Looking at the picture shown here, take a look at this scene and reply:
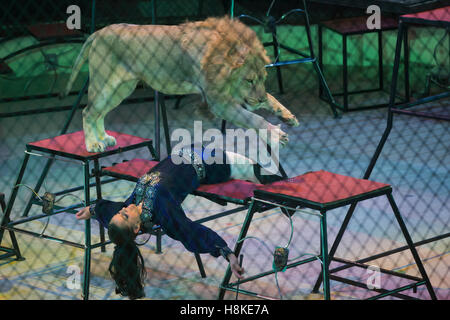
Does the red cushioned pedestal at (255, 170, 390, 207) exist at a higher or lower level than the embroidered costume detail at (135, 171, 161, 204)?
higher

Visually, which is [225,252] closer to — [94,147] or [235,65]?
[235,65]

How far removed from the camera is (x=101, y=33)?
10.6ft

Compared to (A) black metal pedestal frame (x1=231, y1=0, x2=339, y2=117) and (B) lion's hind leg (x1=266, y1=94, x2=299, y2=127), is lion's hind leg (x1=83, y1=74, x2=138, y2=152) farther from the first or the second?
(A) black metal pedestal frame (x1=231, y1=0, x2=339, y2=117)

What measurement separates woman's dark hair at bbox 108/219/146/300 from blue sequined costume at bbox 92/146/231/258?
0.15 meters

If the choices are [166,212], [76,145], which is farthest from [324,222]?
[76,145]

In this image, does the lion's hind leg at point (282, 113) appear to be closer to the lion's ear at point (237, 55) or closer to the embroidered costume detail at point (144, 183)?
the lion's ear at point (237, 55)

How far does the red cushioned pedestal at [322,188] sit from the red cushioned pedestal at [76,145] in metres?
0.78

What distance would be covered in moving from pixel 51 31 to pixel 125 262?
3378 mm

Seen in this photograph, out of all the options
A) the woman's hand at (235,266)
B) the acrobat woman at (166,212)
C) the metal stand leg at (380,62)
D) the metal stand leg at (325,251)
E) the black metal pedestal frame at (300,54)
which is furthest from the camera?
the metal stand leg at (380,62)

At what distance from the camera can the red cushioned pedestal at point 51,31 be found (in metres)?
5.70

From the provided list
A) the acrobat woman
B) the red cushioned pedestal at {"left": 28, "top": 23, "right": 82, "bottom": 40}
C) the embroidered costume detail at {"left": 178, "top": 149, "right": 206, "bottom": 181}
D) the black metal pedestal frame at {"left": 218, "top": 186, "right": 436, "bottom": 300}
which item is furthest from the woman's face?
the red cushioned pedestal at {"left": 28, "top": 23, "right": 82, "bottom": 40}

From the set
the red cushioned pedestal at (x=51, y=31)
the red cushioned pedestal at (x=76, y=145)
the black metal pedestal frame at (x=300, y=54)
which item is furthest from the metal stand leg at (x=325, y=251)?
the red cushioned pedestal at (x=51, y=31)

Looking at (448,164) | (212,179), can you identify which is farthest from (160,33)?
(448,164)

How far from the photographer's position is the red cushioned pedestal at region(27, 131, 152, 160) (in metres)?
3.19
